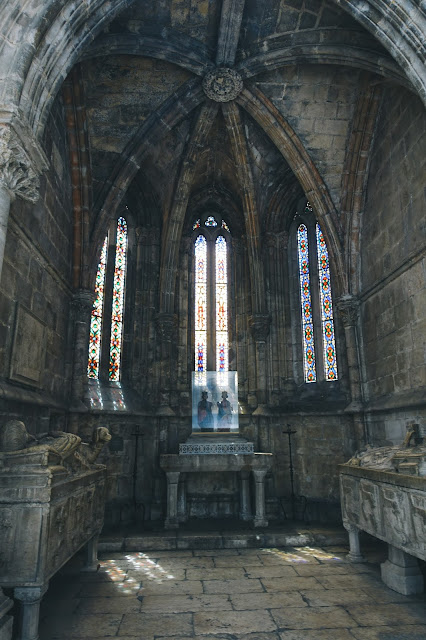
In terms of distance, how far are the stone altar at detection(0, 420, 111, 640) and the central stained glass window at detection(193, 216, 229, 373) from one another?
7.00 meters

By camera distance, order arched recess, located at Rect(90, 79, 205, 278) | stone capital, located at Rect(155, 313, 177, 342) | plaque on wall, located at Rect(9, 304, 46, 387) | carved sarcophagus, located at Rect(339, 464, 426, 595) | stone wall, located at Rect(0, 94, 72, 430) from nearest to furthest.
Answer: carved sarcophagus, located at Rect(339, 464, 426, 595) < stone wall, located at Rect(0, 94, 72, 430) < plaque on wall, located at Rect(9, 304, 46, 387) < arched recess, located at Rect(90, 79, 205, 278) < stone capital, located at Rect(155, 313, 177, 342)

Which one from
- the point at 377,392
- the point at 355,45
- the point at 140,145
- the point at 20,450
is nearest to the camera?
the point at 20,450

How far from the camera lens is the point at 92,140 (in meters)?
9.77

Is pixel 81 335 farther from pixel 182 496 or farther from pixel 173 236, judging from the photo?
pixel 182 496

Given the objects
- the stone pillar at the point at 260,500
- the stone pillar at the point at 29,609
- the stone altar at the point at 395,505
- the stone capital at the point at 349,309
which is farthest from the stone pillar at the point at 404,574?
the stone capital at the point at 349,309

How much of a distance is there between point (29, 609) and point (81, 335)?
570cm

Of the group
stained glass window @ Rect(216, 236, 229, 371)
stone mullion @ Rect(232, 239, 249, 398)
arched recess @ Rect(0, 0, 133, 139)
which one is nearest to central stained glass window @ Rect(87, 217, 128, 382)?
stained glass window @ Rect(216, 236, 229, 371)

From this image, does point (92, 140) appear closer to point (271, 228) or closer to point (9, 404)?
point (271, 228)

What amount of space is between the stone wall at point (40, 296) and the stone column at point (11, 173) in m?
0.88

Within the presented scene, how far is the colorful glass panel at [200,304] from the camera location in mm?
12031

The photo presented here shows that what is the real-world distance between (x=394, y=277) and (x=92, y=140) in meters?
6.48

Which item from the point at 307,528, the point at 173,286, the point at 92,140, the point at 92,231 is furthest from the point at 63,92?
the point at 307,528

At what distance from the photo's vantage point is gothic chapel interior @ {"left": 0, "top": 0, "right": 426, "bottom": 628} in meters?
6.86

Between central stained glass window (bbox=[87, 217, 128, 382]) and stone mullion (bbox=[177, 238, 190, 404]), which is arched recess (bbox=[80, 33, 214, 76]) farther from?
stone mullion (bbox=[177, 238, 190, 404])
